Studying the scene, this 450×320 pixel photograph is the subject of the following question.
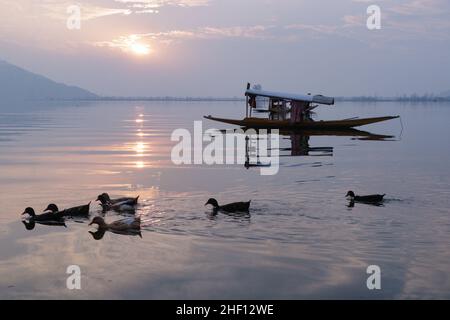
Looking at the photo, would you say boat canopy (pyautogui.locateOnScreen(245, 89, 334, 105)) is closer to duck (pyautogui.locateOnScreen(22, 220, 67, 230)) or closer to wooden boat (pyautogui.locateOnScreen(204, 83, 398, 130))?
wooden boat (pyautogui.locateOnScreen(204, 83, 398, 130))

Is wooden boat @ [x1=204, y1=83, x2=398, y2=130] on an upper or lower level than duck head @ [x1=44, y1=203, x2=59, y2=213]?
upper

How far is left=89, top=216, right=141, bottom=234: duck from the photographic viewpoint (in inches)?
680

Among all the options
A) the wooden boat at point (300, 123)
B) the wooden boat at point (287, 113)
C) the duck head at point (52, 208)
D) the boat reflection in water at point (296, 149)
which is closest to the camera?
the duck head at point (52, 208)


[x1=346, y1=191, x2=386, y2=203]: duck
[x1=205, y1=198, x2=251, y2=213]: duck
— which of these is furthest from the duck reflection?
[x1=346, y1=191, x2=386, y2=203]: duck

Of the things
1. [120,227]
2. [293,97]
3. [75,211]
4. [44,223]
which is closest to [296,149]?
[293,97]

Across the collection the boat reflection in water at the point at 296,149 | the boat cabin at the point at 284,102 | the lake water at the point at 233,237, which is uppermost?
the boat cabin at the point at 284,102

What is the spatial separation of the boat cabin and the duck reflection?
4555 centimetres

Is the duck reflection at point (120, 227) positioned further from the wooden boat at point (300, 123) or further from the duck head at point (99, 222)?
the wooden boat at point (300, 123)

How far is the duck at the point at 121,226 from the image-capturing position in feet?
56.7

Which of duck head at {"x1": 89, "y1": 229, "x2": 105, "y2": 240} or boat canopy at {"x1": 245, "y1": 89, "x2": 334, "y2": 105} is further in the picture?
boat canopy at {"x1": 245, "y1": 89, "x2": 334, "y2": 105}

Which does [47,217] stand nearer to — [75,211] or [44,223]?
[44,223]

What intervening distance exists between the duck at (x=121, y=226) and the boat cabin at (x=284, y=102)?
4554cm

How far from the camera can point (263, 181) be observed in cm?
2769

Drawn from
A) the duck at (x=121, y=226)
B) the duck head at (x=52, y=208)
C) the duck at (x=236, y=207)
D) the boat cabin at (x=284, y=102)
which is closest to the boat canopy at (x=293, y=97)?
the boat cabin at (x=284, y=102)
